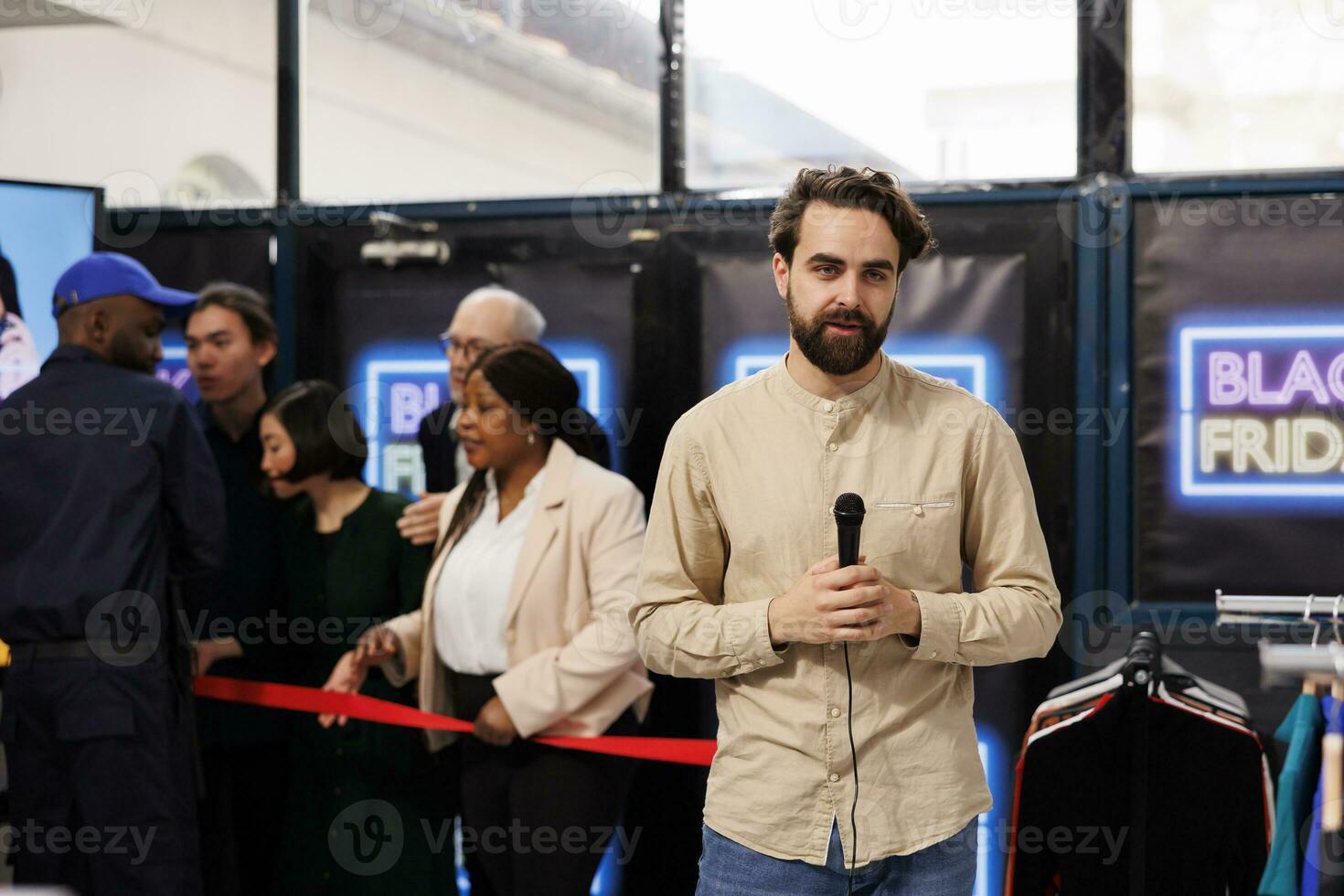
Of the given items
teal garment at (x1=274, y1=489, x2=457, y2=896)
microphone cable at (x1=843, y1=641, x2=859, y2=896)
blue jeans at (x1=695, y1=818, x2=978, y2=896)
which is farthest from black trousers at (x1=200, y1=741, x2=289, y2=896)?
microphone cable at (x1=843, y1=641, x2=859, y2=896)

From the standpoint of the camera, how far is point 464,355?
379 cm

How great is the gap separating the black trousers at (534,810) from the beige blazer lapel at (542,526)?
0.81 ft

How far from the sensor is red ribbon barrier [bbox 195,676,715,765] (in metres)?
3.39

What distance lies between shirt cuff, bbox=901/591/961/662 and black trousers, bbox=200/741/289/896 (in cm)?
236

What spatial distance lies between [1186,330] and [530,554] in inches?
71.4

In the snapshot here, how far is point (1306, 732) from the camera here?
251 centimetres

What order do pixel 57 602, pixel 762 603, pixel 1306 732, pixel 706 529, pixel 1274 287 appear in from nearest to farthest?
1. pixel 762 603
2. pixel 706 529
3. pixel 1306 732
4. pixel 57 602
5. pixel 1274 287

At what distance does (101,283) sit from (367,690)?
1281mm

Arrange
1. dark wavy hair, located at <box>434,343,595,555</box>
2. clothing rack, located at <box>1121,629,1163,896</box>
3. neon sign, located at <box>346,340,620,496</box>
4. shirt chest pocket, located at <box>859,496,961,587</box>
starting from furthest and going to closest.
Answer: neon sign, located at <box>346,340,620,496</box> < dark wavy hair, located at <box>434,343,595,555</box> < clothing rack, located at <box>1121,629,1163,896</box> < shirt chest pocket, located at <box>859,496,961,587</box>

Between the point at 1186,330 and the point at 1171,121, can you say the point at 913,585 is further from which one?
Answer: the point at 1171,121

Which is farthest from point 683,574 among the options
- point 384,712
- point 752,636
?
point 384,712

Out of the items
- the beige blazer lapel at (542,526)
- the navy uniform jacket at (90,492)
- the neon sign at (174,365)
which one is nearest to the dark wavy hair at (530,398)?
the beige blazer lapel at (542,526)

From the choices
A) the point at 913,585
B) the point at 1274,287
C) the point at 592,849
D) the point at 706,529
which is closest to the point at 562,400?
the point at 592,849

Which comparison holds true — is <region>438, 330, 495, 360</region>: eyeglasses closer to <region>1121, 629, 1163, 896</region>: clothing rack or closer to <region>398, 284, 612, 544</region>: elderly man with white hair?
<region>398, 284, 612, 544</region>: elderly man with white hair
